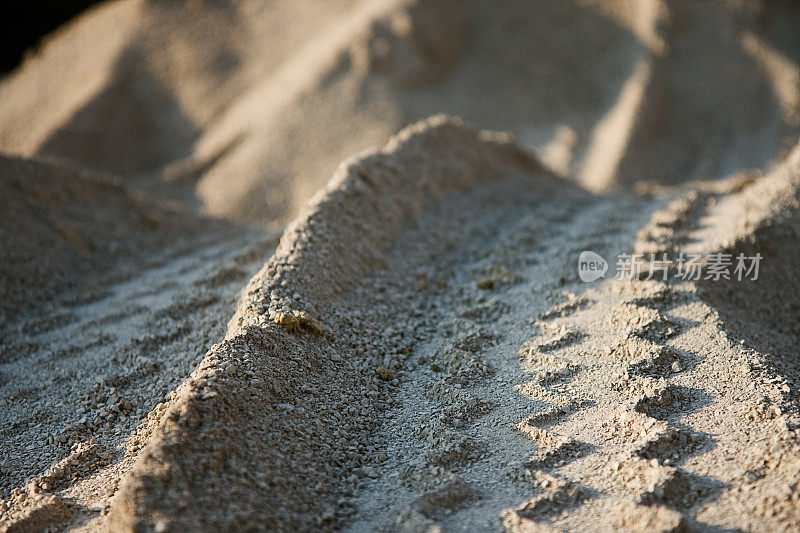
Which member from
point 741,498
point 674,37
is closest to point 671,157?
point 674,37

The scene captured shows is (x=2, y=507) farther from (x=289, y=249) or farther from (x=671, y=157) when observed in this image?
(x=671, y=157)

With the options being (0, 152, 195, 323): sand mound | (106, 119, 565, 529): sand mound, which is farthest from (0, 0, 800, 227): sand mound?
(106, 119, 565, 529): sand mound

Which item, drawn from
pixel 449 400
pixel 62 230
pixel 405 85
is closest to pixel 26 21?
pixel 405 85

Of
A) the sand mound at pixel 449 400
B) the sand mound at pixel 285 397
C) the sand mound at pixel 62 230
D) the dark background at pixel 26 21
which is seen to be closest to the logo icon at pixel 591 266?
the sand mound at pixel 449 400

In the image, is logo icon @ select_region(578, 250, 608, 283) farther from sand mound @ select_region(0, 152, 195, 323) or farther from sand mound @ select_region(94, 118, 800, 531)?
sand mound @ select_region(0, 152, 195, 323)

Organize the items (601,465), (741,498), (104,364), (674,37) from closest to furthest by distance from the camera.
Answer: (741,498)
(601,465)
(104,364)
(674,37)

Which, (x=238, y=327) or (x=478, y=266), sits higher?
(x=478, y=266)
